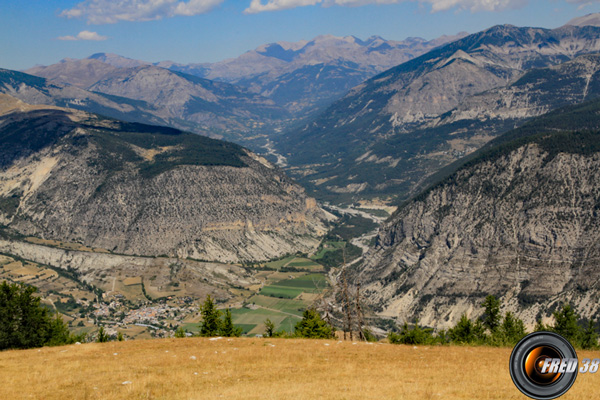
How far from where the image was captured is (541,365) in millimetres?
28203

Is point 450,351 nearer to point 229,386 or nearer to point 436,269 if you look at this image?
point 229,386

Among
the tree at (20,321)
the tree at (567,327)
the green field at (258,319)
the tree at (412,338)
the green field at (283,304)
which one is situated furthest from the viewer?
the green field at (283,304)

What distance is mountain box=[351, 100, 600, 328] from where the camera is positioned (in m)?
152

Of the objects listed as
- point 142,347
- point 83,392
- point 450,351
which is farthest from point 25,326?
point 450,351

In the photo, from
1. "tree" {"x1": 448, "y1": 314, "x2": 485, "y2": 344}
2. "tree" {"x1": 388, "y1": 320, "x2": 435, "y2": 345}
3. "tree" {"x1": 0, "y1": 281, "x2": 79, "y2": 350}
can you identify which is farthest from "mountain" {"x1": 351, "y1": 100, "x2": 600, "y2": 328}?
"tree" {"x1": 0, "y1": 281, "x2": 79, "y2": 350}

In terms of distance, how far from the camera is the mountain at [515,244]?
5994 inches

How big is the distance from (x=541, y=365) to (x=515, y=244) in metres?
149

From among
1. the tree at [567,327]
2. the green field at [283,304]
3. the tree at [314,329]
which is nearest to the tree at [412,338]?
the tree at [314,329]

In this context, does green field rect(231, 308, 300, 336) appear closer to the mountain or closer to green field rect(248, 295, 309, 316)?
green field rect(248, 295, 309, 316)

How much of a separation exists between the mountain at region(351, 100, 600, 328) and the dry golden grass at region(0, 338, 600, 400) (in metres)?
88.6

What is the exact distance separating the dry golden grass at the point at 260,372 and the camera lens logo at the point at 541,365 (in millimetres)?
7178

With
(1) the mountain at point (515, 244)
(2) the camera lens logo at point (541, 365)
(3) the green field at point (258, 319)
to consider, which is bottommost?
(3) the green field at point (258, 319)

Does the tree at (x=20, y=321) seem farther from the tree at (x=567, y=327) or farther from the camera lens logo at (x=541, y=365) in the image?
the tree at (x=567, y=327)

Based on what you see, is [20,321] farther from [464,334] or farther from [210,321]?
[464,334]
